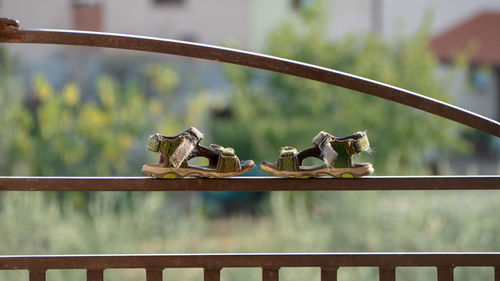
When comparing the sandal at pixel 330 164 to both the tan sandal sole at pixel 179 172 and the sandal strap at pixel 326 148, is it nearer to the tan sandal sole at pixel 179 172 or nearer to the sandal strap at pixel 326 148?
the sandal strap at pixel 326 148

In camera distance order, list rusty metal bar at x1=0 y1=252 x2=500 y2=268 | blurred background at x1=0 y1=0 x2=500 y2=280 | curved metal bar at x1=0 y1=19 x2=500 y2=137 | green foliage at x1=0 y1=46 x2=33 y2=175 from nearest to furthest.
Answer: curved metal bar at x1=0 y1=19 x2=500 y2=137
rusty metal bar at x1=0 y1=252 x2=500 y2=268
blurred background at x1=0 y1=0 x2=500 y2=280
green foliage at x1=0 y1=46 x2=33 y2=175

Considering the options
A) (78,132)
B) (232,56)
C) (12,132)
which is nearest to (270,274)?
(232,56)

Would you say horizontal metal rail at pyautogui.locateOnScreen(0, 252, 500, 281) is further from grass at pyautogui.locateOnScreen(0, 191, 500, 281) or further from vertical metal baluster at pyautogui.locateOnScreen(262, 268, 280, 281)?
grass at pyautogui.locateOnScreen(0, 191, 500, 281)

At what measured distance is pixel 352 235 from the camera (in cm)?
573

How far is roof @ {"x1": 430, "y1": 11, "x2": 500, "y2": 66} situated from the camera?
44.7ft

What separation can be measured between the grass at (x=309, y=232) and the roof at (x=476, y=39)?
802cm

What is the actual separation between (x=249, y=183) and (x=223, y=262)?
0.19 m

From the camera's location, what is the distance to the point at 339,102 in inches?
403

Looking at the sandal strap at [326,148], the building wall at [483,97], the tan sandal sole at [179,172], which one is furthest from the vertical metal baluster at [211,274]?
the building wall at [483,97]

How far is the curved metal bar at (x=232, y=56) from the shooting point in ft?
4.75

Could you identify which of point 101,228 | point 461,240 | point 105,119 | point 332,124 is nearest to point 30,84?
point 105,119

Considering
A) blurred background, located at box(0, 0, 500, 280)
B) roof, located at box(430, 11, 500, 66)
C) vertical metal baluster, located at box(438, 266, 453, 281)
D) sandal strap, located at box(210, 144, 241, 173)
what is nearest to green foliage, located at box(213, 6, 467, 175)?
blurred background, located at box(0, 0, 500, 280)

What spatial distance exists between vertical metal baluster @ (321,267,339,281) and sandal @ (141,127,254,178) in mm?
284

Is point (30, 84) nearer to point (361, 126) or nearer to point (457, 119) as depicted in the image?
point (361, 126)
